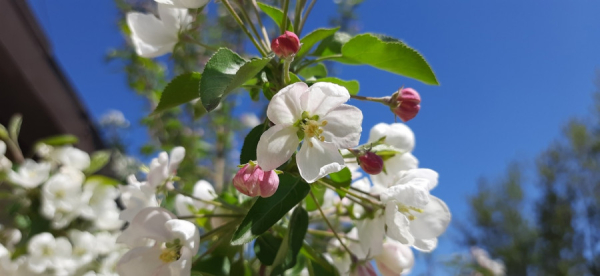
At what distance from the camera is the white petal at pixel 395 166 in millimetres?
810

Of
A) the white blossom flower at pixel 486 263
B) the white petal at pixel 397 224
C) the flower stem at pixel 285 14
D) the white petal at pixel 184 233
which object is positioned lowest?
the white blossom flower at pixel 486 263

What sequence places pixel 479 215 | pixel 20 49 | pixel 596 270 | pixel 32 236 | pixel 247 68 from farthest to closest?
pixel 479 215 → pixel 596 270 → pixel 20 49 → pixel 32 236 → pixel 247 68

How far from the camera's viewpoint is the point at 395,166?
2.69ft

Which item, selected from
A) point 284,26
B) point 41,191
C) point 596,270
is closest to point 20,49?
point 41,191

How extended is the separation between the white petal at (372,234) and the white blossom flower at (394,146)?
0.09 m

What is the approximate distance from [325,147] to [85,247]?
1288mm

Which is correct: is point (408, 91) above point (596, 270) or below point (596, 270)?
above

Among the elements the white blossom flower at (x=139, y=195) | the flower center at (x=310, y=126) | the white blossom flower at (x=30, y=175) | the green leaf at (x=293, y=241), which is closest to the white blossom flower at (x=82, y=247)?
the white blossom flower at (x=30, y=175)

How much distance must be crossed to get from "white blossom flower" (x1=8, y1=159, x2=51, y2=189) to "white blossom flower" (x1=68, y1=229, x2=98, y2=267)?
25 centimetres

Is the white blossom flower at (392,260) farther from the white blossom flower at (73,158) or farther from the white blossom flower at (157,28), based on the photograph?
the white blossom flower at (73,158)

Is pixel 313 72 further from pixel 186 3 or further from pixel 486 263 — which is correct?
pixel 486 263

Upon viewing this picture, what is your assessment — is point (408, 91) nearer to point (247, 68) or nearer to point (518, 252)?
point (247, 68)

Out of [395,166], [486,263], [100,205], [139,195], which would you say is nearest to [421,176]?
[395,166]

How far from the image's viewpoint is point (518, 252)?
12891mm
